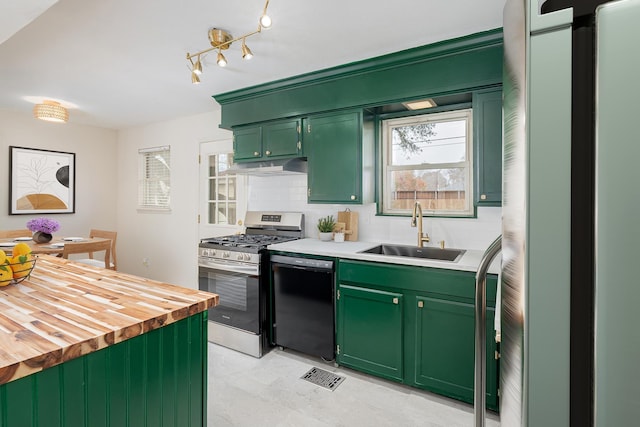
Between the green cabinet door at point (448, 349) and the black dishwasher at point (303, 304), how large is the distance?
2.31 feet

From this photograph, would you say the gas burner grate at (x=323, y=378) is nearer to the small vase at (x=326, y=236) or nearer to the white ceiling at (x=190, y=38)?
the small vase at (x=326, y=236)

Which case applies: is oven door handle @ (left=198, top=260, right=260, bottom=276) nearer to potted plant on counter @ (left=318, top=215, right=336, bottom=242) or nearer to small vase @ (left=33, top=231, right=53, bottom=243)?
potted plant on counter @ (left=318, top=215, right=336, bottom=242)

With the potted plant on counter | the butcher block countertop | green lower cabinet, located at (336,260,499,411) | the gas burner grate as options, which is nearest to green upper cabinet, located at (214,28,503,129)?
the potted plant on counter

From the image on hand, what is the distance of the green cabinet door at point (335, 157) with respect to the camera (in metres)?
2.86

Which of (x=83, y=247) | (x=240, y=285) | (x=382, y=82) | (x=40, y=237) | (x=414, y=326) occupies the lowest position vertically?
(x=414, y=326)

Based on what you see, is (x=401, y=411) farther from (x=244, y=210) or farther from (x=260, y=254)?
(x=244, y=210)

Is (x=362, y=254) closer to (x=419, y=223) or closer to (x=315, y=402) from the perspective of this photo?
(x=419, y=223)

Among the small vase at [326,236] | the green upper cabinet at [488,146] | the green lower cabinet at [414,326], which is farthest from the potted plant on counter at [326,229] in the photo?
the green upper cabinet at [488,146]

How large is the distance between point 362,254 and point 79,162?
15.6 feet

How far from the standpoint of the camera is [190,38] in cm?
239

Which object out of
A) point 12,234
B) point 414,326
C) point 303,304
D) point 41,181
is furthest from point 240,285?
point 41,181

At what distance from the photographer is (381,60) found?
8.66 feet

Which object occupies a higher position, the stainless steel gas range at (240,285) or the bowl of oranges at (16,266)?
the bowl of oranges at (16,266)

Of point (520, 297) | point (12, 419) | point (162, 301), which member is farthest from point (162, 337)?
point (520, 297)
